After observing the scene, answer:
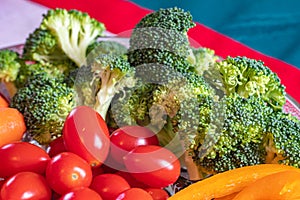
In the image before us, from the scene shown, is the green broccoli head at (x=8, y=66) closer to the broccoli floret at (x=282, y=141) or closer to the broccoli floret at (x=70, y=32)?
the broccoli floret at (x=70, y=32)

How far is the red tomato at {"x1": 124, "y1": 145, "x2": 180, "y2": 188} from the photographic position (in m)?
1.03

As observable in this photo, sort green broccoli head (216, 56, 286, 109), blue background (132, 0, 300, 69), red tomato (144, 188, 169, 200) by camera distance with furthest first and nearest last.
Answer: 1. blue background (132, 0, 300, 69)
2. green broccoli head (216, 56, 286, 109)
3. red tomato (144, 188, 169, 200)

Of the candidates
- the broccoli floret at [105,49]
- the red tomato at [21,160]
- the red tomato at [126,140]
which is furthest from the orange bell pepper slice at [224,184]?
the broccoli floret at [105,49]

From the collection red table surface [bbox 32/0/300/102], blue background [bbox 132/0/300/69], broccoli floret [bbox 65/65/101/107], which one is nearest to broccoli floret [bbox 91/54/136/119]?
broccoli floret [bbox 65/65/101/107]

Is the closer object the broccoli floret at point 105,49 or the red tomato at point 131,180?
the red tomato at point 131,180

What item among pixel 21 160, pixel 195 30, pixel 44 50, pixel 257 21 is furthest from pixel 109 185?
pixel 257 21

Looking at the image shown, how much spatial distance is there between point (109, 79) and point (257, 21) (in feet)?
3.22

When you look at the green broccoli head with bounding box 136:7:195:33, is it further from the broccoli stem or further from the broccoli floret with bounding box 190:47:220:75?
the broccoli stem

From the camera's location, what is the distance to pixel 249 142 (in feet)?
3.57

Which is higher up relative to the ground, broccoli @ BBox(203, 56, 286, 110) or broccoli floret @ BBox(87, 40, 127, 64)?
broccoli @ BBox(203, 56, 286, 110)

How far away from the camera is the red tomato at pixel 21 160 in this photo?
1.00 m

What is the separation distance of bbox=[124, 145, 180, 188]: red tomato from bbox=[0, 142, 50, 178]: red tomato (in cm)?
16

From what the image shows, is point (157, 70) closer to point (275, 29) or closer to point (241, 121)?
point (241, 121)

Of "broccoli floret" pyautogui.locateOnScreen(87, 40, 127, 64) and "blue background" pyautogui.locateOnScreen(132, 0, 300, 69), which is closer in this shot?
"broccoli floret" pyautogui.locateOnScreen(87, 40, 127, 64)
